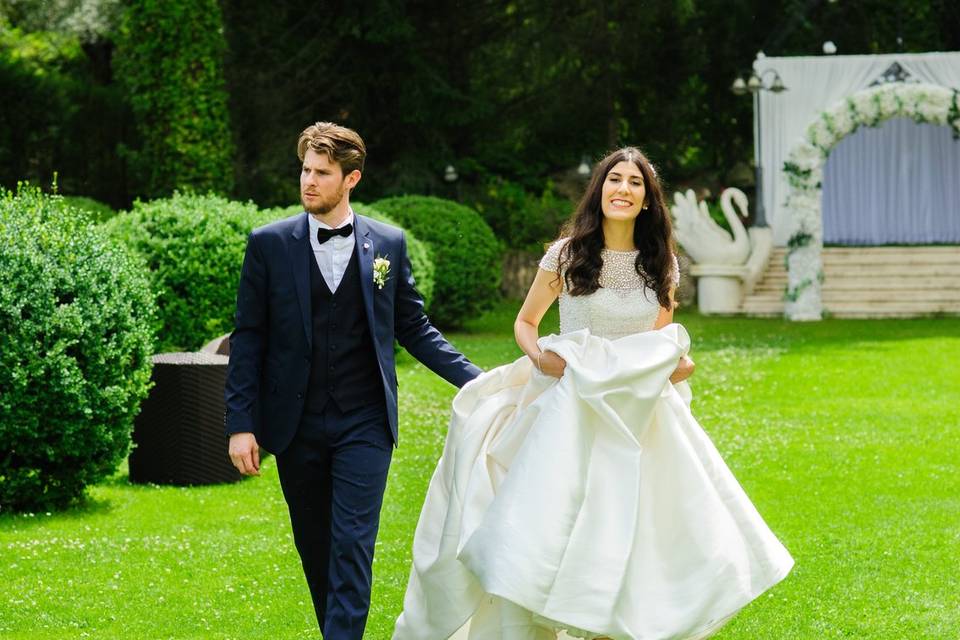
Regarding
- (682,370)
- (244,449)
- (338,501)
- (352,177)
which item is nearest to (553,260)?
(682,370)

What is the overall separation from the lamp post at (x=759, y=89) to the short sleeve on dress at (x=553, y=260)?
19.9m

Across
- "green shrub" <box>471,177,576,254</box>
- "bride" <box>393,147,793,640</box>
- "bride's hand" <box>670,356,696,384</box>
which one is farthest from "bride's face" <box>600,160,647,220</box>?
"green shrub" <box>471,177,576,254</box>

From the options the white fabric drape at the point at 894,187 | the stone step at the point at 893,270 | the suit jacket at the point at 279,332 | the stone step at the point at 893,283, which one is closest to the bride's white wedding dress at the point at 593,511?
the suit jacket at the point at 279,332

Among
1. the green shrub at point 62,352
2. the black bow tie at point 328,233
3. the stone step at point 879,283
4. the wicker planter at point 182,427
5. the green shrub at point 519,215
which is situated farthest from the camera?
the green shrub at point 519,215

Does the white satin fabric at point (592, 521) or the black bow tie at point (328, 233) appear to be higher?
the black bow tie at point (328, 233)

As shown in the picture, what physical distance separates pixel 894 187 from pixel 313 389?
29653 mm

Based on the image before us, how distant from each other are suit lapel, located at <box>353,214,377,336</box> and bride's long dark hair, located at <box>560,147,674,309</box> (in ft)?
2.51

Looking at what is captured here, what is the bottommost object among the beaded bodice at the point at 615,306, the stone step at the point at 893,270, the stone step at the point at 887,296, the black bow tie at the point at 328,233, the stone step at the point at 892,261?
the stone step at the point at 887,296

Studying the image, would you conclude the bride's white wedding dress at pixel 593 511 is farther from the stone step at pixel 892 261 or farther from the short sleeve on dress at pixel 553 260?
the stone step at pixel 892 261

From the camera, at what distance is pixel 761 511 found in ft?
28.3

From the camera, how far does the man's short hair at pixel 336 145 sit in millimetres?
4785

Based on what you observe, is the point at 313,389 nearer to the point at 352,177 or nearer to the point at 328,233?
the point at 328,233

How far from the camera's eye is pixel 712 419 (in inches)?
493

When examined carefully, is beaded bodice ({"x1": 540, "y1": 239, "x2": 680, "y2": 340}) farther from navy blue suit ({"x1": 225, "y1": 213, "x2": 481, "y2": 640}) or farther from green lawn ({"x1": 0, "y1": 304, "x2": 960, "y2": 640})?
green lawn ({"x1": 0, "y1": 304, "x2": 960, "y2": 640})
